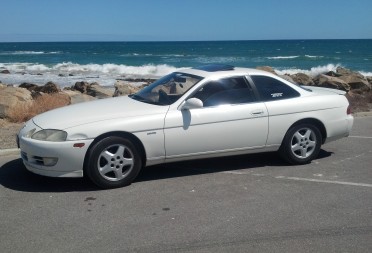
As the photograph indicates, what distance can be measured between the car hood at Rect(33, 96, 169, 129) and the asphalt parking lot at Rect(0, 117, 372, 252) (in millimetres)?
777

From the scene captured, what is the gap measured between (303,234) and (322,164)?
2708mm

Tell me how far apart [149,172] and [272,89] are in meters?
2.09

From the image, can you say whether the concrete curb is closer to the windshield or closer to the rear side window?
the windshield

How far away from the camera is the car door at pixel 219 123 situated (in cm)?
600

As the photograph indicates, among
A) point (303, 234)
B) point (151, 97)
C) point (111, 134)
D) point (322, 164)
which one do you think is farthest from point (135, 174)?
point (322, 164)

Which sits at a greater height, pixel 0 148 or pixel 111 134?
pixel 111 134

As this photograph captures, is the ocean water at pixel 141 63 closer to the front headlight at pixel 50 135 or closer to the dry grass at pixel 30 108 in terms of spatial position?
the dry grass at pixel 30 108

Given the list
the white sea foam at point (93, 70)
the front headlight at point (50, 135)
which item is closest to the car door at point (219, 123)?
the front headlight at point (50, 135)

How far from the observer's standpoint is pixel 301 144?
682 cm

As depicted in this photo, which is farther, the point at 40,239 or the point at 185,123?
the point at 185,123

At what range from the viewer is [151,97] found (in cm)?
656

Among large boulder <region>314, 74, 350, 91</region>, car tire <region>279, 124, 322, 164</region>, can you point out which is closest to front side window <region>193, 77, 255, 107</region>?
car tire <region>279, 124, 322, 164</region>

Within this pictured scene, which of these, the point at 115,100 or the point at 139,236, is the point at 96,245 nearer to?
the point at 139,236

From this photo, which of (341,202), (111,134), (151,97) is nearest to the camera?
(341,202)
